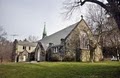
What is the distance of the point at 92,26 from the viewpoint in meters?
50.6

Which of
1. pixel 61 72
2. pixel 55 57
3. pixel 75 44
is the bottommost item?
pixel 61 72

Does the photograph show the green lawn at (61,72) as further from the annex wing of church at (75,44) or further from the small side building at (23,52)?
the small side building at (23,52)

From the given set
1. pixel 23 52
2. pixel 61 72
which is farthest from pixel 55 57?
pixel 61 72

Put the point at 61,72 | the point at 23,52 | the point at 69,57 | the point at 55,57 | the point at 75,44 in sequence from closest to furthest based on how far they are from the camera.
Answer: the point at 61,72 < the point at 69,57 < the point at 75,44 < the point at 55,57 < the point at 23,52

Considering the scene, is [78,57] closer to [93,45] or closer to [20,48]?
[93,45]

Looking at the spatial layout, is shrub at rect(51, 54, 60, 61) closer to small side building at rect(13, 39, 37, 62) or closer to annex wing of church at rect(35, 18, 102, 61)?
annex wing of church at rect(35, 18, 102, 61)

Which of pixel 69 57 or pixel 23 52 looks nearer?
pixel 69 57

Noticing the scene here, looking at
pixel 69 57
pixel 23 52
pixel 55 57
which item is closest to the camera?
pixel 69 57

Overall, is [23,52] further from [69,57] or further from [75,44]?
[75,44]

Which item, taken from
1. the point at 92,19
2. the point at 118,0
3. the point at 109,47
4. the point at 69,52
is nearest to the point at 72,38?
the point at 69,52

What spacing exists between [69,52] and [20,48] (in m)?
37.1

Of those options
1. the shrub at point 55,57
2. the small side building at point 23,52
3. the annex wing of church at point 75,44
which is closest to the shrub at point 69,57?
the annex wing of church at point 75,44

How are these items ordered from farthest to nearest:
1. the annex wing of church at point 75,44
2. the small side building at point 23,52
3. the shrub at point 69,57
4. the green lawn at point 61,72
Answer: the small side building at point 23,52, the annex wing of church at point 75,44, the shrub at point 69,57, the green lawn at point 61,72

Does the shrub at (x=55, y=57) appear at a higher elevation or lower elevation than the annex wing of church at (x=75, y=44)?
lower
